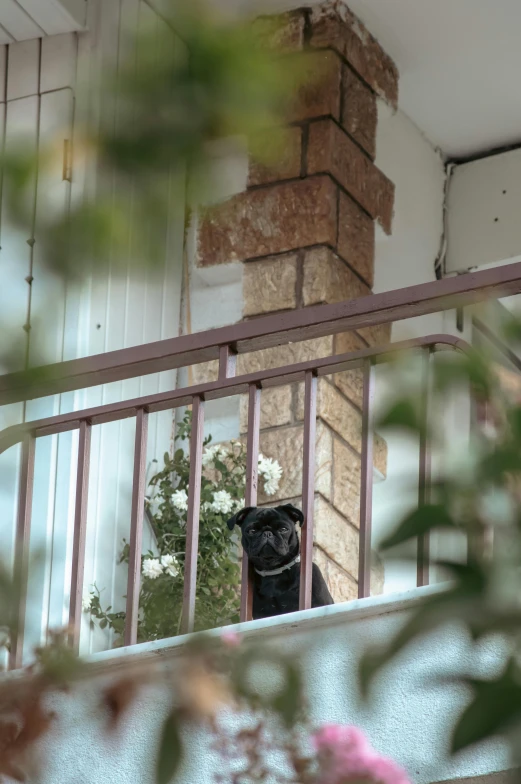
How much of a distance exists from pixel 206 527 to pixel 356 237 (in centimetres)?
122

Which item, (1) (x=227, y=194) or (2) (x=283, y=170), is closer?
(1) (x=227, y=194)

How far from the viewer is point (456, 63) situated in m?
5.15

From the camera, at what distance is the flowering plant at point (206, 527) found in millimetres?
4180

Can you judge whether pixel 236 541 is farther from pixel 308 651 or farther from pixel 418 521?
pixel 418 521

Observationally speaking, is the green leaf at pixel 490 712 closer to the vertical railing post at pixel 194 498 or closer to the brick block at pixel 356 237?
the vertical railing post at pixel 194 498

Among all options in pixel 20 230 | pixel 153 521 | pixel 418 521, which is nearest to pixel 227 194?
pixel 20 230

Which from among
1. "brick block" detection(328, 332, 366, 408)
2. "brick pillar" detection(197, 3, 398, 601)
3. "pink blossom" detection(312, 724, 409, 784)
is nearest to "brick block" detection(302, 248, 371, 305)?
"brick pillar" detection(197, 3, 398, 601)

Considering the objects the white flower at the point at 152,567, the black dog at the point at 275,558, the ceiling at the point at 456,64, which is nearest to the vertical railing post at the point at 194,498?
the black dog at the point at 275,558

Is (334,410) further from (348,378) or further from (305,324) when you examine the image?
(305,324)

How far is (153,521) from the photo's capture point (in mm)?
4500

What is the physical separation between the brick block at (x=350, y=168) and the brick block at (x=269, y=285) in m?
0.33

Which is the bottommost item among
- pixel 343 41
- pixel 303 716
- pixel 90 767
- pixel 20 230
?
pixel 303 716

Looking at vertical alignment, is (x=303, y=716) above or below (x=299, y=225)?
below

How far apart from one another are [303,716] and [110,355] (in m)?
2.01
